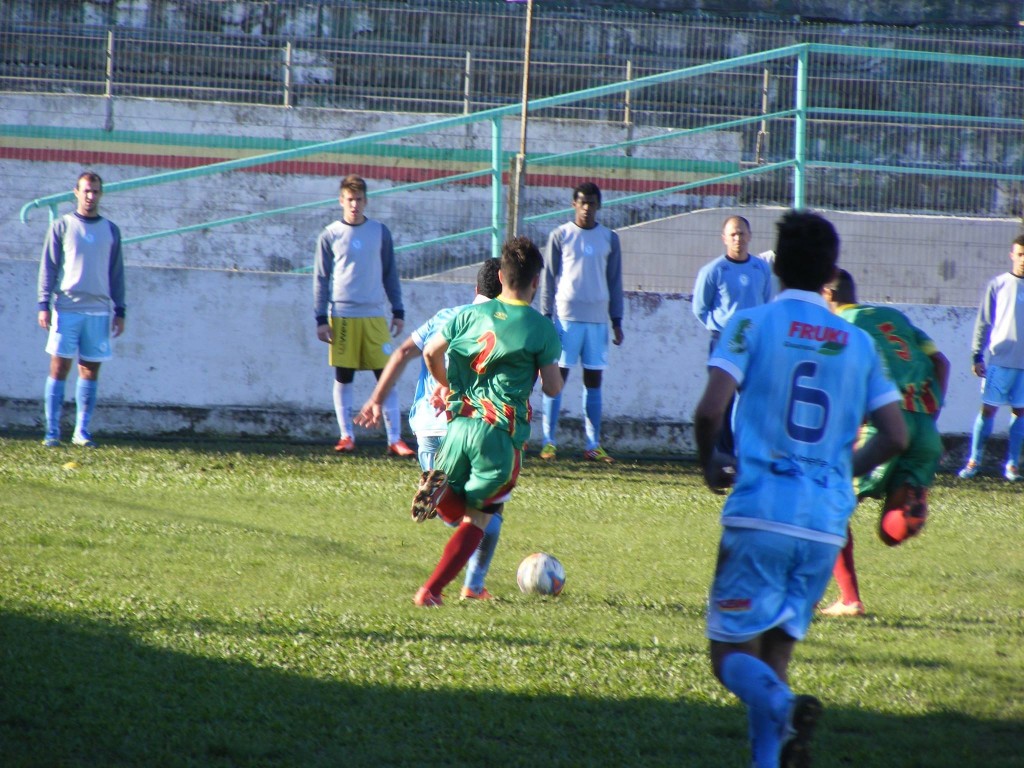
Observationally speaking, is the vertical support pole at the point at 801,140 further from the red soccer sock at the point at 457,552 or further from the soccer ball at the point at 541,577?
the red soccer sock at the point at 457,552

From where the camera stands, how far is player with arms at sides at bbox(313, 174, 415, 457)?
10.3 metres

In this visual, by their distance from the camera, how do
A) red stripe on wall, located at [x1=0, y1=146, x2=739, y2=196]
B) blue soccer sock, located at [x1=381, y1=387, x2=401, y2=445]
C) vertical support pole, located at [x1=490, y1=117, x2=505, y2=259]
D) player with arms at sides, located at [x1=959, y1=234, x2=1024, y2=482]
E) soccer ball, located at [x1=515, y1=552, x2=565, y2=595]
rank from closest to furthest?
1. soccer ball, located at [x1=515, y1=552, x2=565, y2=595]
2. blue soccer sock, located at [x1=381, y1=387, x2=401, y2=445]
3. player with arms at sides, located at [x1=959, y1=234, x2=1024, y2=482]
4. vertical support pole, located at [x1=490, y1=117, x2=505, y2=259]
5. red stripe on wall, located at [x1=0, y1=146, x2=739, y2=196]

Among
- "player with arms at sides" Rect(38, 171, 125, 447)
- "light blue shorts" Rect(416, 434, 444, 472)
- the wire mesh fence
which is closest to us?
"light blue shorts" Rect(416, 434, 444, 472)

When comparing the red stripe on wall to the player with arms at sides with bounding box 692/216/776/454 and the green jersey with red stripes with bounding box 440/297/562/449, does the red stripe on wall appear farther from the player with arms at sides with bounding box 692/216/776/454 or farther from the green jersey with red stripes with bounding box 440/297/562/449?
the green jersey with red stripes with bounding box 440/297/562/449

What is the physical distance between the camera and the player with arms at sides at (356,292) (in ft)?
33.7

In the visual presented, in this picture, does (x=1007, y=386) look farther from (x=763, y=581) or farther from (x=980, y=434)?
(x=763, y=581)

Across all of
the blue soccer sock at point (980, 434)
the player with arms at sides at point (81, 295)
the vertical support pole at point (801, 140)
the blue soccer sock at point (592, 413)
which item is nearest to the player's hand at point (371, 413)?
the blue soccer sock at point (592, 413)

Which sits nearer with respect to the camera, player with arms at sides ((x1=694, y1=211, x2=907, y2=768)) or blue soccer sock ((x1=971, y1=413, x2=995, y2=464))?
player with arms at sides ((x1=694, y1=211, x2=907, y2=768))

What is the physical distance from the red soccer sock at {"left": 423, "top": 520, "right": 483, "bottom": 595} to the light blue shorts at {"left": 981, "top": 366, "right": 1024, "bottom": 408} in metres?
6.81

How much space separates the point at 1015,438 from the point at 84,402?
8.32 metres

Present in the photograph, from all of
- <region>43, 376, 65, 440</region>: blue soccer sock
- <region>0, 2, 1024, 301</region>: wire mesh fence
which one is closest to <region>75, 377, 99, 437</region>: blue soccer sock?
<region>43, 376, 65, 440</region>: blue soccer sock

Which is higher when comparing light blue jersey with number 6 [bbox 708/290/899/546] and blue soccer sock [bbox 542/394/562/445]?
light blue jersey with number 6 [bbox 708/290/899/546]

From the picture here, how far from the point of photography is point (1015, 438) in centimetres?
1082

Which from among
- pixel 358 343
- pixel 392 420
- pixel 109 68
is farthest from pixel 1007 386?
pixel 109 68
